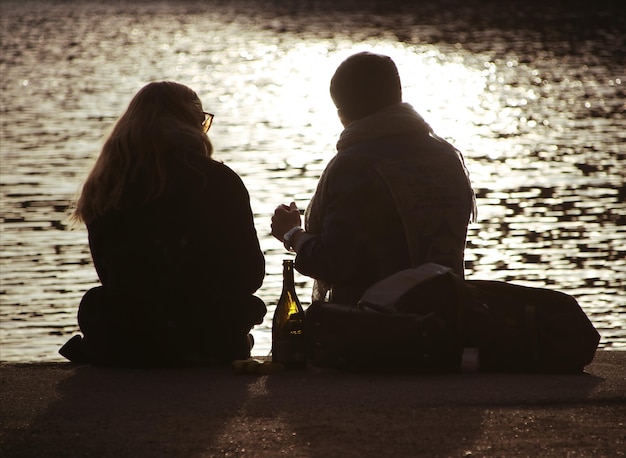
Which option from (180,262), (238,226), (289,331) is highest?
(238,226)

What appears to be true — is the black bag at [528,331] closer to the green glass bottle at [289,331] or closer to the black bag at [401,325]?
the black bag at [401,325]

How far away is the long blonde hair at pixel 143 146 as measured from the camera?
6078mm

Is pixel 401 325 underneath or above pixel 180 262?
underneath

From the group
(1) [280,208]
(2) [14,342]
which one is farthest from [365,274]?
(2) [14,342]

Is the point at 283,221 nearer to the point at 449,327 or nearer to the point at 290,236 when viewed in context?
the point at 290,236

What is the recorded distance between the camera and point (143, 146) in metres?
6.07

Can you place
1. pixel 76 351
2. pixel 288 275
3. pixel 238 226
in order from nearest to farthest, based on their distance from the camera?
pixel 238 226
pixel 288 275
pixel 76 351

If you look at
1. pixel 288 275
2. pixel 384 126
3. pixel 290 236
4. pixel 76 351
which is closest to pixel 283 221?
pixel 290 236

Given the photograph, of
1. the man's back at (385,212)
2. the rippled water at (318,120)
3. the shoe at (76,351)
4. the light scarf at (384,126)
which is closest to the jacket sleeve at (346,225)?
the man's back at (385,212)

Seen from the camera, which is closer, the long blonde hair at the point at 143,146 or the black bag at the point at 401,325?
the black bag at the point at 401,325

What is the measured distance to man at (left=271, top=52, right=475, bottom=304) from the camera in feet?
19.5

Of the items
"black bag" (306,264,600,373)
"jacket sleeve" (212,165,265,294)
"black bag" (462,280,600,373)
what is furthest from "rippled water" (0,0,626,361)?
"black bag" (462,280,600,373)

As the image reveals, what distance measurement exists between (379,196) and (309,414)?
3.81ft

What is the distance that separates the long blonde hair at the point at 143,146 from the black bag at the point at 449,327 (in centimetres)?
87
